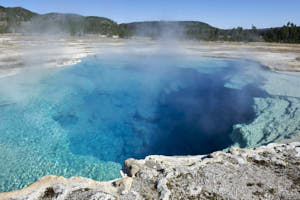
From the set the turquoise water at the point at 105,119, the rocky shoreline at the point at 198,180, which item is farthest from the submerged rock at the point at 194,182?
the turquoise water at the point at 105,119

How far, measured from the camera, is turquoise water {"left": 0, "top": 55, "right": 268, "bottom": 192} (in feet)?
19.4

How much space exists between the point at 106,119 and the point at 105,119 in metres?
0.05

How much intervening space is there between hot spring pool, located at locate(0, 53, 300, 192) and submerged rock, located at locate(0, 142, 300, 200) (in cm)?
168

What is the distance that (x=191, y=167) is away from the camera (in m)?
4.31

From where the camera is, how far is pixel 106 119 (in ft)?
28.6

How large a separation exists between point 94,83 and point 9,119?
21.1 ft

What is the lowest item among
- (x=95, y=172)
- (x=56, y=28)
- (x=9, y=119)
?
(x=95, y=172)

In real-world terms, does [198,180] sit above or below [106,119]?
above

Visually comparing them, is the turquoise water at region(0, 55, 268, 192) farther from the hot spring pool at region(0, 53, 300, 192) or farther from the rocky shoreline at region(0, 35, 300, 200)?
the rocky shoreline at region(0, 35, 300, 200)

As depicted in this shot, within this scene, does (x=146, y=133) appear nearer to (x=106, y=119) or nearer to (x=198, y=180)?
(x=106, y=119)

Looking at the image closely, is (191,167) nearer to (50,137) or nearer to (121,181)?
(121,181)

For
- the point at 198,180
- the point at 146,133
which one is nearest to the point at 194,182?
the point at 198,180

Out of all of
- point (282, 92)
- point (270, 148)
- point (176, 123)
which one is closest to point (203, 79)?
point (282, 92)

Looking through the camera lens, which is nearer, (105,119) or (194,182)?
(194,182)
